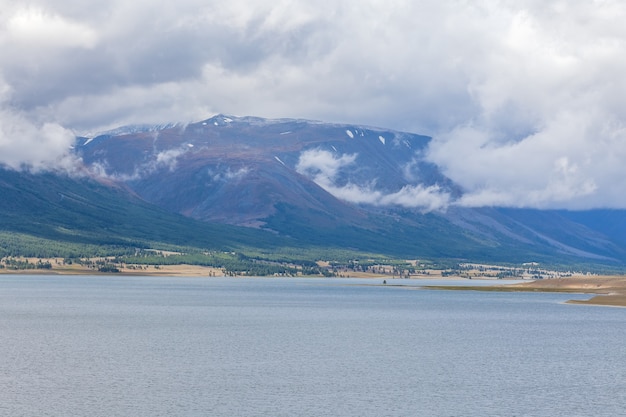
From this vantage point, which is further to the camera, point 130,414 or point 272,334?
point 272,334

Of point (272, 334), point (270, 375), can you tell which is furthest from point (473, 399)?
point (272, 334)

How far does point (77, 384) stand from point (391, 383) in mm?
26068

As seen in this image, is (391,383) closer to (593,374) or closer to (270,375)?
(270,375)

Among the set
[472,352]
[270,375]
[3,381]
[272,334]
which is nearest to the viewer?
[3,381]

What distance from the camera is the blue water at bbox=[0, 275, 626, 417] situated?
74.0 meters

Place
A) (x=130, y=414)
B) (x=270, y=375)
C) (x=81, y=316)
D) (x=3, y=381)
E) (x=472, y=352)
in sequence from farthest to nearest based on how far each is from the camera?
(x=81, y=316) → (x=472, y=352) → (x=270, y=375) → (x=3, y=381) → (x=130, y=414)

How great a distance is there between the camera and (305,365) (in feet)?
313

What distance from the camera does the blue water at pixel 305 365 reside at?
74.0 metres

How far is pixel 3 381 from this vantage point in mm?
82688

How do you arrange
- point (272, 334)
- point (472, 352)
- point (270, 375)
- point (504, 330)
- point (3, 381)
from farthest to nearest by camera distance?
point (504, 330), point (272, 334), point (472, 352), point (270, 375), point (3, 381)

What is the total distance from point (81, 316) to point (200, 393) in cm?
8133

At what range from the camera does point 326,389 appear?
267 feet

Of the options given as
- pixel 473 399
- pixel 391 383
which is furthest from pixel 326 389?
pixel 473 399

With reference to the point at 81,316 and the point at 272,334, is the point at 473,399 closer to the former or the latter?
the point at 272,334
